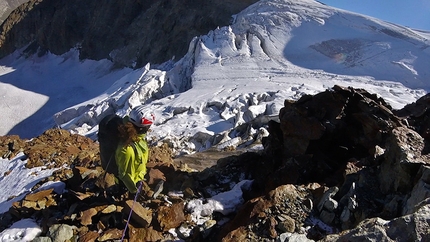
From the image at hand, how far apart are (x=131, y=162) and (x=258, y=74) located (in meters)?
16.7

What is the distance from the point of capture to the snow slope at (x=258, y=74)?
52.3 feet

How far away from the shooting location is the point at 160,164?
6641 millimetres

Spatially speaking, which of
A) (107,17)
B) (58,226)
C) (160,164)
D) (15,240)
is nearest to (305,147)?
(160,164)

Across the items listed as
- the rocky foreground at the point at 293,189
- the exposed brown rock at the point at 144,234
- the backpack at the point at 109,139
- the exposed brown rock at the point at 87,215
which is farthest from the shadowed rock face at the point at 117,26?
the exposed brown rock at the point at 144,234

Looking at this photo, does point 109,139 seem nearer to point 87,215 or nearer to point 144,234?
point 87,215

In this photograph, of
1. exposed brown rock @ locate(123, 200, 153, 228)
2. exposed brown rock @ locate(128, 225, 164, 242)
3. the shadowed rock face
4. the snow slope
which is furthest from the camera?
the shadowed rock face

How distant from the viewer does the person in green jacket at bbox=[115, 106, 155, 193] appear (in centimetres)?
498

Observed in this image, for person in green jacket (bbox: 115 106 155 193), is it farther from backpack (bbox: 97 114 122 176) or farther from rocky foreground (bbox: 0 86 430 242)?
rocky foreground (bbox: 0 86 430 242)

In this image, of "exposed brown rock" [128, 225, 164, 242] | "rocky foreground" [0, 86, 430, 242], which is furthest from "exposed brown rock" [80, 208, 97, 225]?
"exposed brown rock" [128, 225, 164, 242]

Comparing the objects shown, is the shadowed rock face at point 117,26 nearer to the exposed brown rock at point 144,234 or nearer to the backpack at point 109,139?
the backpack at point 109,139

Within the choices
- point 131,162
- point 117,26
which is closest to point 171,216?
point 131,162

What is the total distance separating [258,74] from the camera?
21.1 meters

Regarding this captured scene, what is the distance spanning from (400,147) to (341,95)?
6.73ft

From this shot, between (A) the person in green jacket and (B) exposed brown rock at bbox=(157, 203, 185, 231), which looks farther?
(A) the person in green jacket
